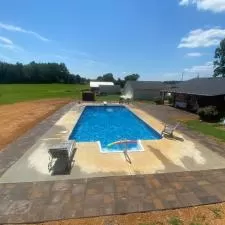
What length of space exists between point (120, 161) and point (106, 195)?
2990 mm

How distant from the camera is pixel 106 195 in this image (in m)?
7.61

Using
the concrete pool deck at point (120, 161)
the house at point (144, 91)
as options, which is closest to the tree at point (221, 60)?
the house at point (144, 91)

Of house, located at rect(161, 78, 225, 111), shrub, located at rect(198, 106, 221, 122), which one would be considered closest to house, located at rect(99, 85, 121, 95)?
house, located at rect(161, 78, 225, 111)

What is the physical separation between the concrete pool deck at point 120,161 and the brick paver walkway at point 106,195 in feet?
1.75

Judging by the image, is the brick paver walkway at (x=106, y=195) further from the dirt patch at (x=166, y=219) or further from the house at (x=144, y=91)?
the house at (x=144, y=91)

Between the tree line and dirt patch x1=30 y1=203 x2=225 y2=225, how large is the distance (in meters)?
102

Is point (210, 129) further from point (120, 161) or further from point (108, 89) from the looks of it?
point (108, 89)

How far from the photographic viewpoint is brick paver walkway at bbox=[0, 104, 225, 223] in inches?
268

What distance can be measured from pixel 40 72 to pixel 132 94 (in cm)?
6891

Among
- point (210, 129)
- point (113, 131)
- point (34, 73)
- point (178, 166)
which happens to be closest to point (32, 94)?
point (113, 131)

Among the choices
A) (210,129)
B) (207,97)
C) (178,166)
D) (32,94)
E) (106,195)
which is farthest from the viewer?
(32,94)

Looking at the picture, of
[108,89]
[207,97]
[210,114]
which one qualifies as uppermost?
[207,97]

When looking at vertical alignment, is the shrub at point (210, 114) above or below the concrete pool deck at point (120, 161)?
above

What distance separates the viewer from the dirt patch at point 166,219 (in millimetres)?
6379
